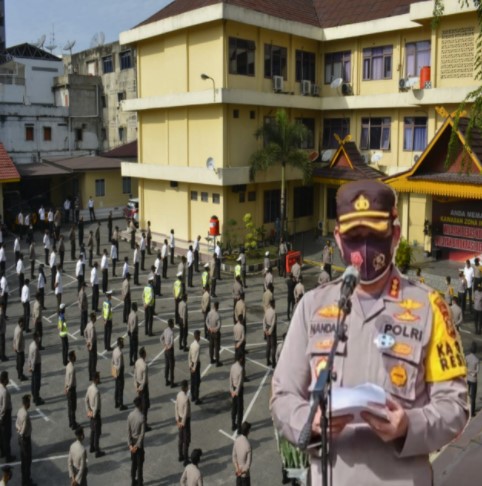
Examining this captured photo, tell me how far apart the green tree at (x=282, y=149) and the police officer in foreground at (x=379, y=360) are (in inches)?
913

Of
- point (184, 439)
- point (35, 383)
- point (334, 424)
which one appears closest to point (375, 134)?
point (35, 383)

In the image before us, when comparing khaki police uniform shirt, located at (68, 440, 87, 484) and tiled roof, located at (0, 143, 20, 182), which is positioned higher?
tiled roof, located at (0, 143, 20, 182)

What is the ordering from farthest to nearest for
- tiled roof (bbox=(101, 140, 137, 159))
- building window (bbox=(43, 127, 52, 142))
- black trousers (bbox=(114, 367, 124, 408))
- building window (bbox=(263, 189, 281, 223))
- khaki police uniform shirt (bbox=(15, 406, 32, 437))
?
building window (bbox=(43, 127, 52, 142)) → tiled roof (bbox=(101, 140, 137, 159)) → building window (bbox=(263, 189, 281, 223)) → black trousers (bbox=(114, 367, 124, 408)) → khaki police uniform shirt (bbox=(15, 406, 32, 437))

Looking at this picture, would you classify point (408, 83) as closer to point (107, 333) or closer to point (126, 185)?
point (107, 333)

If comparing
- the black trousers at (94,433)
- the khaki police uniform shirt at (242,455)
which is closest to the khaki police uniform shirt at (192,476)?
the khaki police uniform shirt at (242,455)

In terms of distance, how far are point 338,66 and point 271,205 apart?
26.0ft

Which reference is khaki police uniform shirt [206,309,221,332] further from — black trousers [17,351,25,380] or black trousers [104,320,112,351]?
black trousers [17,351,25,380]

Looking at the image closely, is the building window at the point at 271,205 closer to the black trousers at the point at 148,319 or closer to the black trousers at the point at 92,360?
the black trousers at the point at 148,319

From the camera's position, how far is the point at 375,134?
94.1 ft

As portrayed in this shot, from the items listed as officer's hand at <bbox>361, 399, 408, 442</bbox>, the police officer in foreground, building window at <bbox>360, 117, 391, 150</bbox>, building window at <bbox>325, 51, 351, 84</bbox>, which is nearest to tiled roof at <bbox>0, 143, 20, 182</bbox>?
building window at <bbox>325, 51, 351, 84</bbox>

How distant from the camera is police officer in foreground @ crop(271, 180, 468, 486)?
7.69ft

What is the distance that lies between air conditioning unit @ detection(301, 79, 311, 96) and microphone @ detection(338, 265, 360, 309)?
27.9m

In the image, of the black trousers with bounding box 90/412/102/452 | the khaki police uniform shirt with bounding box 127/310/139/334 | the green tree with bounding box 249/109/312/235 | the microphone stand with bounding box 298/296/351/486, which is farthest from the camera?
the green tree with bounding box 249/109/312/235

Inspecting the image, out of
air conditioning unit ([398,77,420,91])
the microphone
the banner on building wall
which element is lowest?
the banner on building wall
